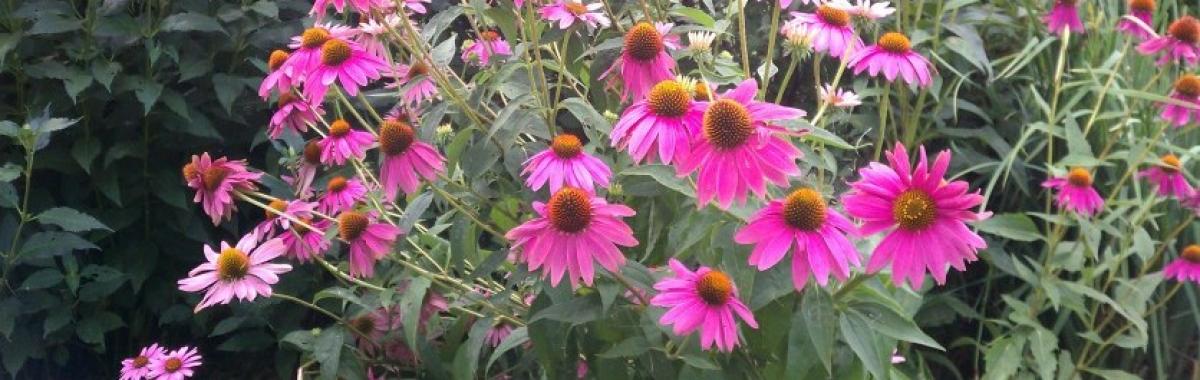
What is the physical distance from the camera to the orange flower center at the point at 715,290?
111 centimetres

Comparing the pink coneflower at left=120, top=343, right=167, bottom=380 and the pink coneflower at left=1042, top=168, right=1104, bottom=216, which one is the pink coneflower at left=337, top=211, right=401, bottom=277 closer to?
the pink coneflower at left=120, top=343, right=167, bottom=380

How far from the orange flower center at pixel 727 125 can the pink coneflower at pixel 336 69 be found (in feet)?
1.55

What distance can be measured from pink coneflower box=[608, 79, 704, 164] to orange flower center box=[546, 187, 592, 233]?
74mm

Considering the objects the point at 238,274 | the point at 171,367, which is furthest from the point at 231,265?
the point at 171,367

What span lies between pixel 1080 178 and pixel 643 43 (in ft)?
3.34

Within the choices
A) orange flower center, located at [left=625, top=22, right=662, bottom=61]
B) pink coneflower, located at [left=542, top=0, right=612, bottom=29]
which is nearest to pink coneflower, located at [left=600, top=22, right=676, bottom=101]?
orange flower center, located at [left=625, top=22, right=662, bottom=61]

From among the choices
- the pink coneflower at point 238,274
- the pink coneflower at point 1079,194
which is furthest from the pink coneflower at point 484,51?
the pink coneflower at point 1079,194

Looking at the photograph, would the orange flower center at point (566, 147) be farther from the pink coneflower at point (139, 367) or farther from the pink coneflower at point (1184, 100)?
the pink coneflower at point (1184, 100)

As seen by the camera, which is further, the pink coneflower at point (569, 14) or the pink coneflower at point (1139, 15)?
the pink coneflower at point (1139, 15)

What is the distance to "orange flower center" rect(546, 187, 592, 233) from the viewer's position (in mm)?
1119

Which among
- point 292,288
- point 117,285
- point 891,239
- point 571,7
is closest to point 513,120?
point 571,7

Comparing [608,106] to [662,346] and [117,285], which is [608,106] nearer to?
[662,346]

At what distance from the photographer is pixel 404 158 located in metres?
1.31

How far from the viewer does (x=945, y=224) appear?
101 centimetres
